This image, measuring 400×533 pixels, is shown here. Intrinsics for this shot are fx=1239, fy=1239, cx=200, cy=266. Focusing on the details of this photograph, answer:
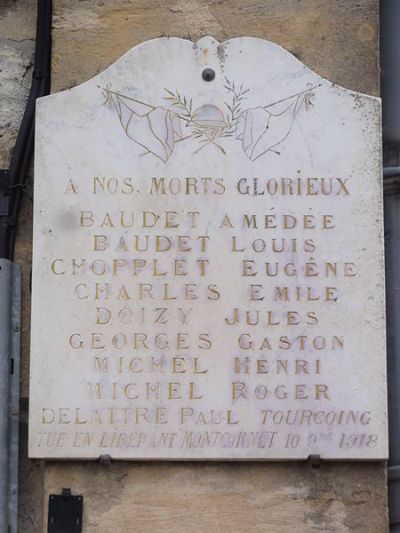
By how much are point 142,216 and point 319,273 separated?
0.69m

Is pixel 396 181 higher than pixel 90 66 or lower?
lower

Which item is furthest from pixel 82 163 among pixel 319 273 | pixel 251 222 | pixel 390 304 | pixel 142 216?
pixel 390 304

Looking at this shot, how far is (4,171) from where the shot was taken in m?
4.84

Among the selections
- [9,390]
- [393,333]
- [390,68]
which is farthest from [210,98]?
[9,390]

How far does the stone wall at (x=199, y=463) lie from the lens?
4.45 meters

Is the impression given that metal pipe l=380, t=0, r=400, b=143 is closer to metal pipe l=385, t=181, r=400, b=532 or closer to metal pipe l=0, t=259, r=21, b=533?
metal pipe l=385, t=181, r=400, b=532

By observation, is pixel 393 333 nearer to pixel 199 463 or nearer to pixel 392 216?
pixel 392 216

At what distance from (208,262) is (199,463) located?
2.41 feet

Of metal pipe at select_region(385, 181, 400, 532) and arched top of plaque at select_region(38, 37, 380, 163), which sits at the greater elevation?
arched top of plaque at select_region(38, 37, 380, 163)

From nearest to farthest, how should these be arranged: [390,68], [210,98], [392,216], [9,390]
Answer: [9,390]
[210,98]
[392,216]
[390,68]

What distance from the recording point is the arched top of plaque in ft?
15.4

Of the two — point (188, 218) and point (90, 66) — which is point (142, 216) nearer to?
point (188, 218)

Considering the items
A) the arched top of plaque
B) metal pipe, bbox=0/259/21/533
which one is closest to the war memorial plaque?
the arched top of plaque

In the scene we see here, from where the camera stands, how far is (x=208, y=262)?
15.0ft
